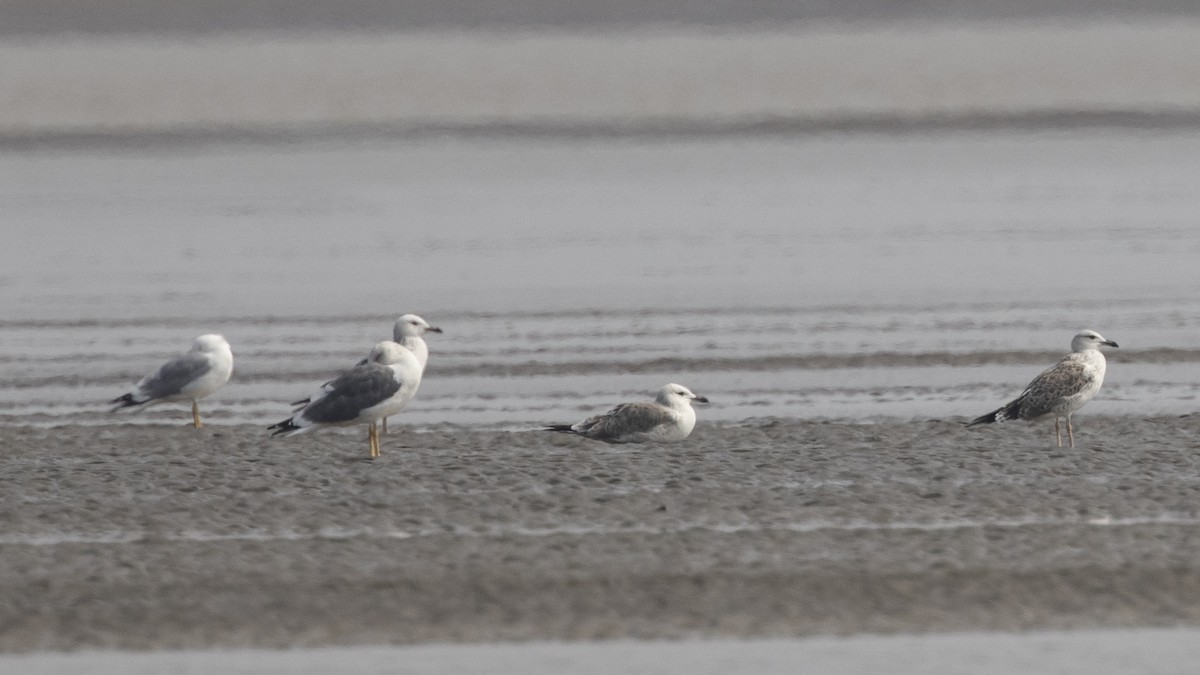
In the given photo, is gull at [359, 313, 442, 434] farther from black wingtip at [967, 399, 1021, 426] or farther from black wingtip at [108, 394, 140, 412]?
black wingtip at [967, 399, 1021, 426]

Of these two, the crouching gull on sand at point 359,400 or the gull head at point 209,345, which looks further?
the gull head at point 209,345

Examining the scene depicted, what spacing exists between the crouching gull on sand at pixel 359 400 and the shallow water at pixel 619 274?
4.12ft

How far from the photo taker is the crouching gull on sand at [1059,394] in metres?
13.1

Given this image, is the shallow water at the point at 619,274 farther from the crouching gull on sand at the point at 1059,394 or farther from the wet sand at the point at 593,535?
the wet sand at the point at 593,535

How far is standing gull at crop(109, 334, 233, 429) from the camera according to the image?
14445mm

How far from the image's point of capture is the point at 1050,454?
1265 centimetres

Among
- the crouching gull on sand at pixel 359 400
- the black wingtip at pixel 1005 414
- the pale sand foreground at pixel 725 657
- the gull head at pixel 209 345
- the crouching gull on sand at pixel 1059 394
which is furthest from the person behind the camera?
Result: the gull head at pixel 209 345

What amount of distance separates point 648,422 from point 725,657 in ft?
14.3

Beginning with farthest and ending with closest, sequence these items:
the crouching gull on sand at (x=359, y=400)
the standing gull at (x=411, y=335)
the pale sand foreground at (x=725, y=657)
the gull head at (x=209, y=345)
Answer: the gull head at (x=209, y=345)
the standing gull at (x=411, y=335)
the crouching gull on sand at (x=359, y=400)
the pale sand foreground at (x=725, y=657)

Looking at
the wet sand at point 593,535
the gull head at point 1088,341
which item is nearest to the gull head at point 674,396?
the wet sand at point 593,535

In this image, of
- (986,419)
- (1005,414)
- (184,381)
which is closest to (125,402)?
(184,381)

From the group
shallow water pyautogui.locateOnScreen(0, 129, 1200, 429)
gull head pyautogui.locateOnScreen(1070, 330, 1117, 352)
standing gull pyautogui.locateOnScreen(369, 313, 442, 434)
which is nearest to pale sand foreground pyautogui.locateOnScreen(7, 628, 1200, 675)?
gull head pyautogui.locateOnScreen(1070, 330, 1117, 352)

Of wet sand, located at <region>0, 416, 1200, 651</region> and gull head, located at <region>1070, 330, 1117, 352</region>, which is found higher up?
gull head, located at <region>1070, 330, 1117, 352</region>

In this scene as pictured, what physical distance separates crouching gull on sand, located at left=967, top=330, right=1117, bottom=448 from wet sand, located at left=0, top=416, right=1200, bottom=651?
0.17 metres
